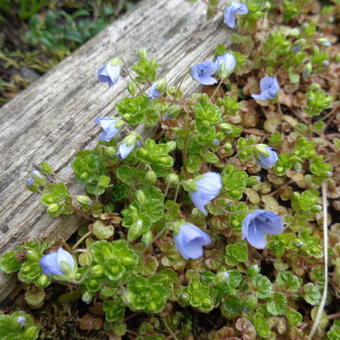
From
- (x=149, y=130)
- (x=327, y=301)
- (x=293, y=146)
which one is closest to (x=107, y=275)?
(x=149, y=130)

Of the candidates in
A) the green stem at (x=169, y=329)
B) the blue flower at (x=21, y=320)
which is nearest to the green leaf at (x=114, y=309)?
the green stem at (x=169, y=329)

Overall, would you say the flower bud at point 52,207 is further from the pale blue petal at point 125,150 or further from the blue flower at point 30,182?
the pale blue petal at point 125,150

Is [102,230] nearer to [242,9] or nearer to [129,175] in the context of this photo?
[129,175]

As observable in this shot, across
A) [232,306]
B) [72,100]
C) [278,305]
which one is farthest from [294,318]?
[72,100]

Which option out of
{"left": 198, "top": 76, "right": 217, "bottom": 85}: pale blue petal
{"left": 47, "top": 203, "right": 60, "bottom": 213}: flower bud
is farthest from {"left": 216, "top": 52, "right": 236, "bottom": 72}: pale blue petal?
{"left": 47, "top": 203, "right": 60, "bottom": 213}: flower bud

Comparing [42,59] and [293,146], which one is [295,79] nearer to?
[293,146]

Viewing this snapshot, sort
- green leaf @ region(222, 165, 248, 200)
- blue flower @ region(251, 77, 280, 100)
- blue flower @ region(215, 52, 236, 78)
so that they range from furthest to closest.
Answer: blue flower @ region(251, 77, 280, 100), blue flower @ region(215, 52, 236, 78), green leaf @ region(222, 165, 248, 200)

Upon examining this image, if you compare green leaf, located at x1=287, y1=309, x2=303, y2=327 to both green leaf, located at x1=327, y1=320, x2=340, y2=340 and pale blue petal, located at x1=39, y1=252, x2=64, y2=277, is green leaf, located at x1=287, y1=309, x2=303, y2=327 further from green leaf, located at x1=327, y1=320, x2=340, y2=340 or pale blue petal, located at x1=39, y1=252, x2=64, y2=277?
pale blue petal, located at x1=39, y1=252, x2=64, y2=277
